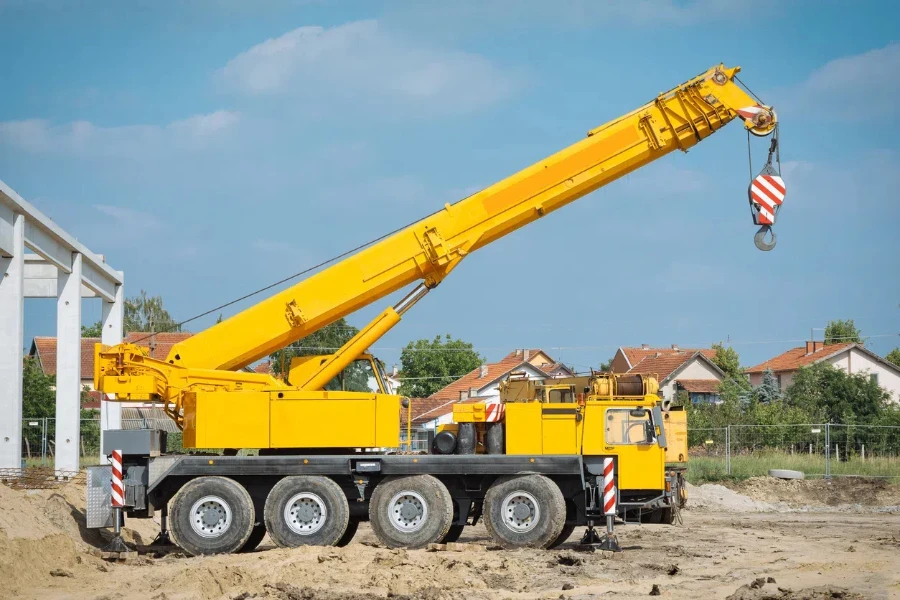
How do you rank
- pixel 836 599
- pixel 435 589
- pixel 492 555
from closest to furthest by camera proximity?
pixel 836 599 → pixel 435 589 → pixel 492 555

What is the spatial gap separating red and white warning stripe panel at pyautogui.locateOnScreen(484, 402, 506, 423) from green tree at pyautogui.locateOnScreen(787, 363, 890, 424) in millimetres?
33801

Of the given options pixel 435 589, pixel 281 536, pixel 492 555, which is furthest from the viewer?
pixel 281 536

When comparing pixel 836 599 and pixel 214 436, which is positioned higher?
pixel 214 436

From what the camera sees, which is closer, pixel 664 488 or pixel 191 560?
pixel 191 560

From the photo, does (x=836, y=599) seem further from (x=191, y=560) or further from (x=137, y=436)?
(x=137, y=436)

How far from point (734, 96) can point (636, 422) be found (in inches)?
208

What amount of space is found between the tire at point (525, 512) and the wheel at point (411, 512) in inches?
27.8

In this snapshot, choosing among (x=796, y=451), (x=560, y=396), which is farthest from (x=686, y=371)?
(x=560, y=396)

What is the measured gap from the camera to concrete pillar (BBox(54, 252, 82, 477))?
25.7 metres

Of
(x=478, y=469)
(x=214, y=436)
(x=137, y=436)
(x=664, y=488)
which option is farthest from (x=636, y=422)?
(x=137, y=436)

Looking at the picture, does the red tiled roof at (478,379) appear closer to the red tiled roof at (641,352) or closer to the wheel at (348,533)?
the red tiled roof at (641,352)

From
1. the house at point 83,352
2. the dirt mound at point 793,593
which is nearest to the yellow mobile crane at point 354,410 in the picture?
the dirt mound at point 793,593

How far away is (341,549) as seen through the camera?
50.7 feet

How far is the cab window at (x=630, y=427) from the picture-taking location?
55.4ft
